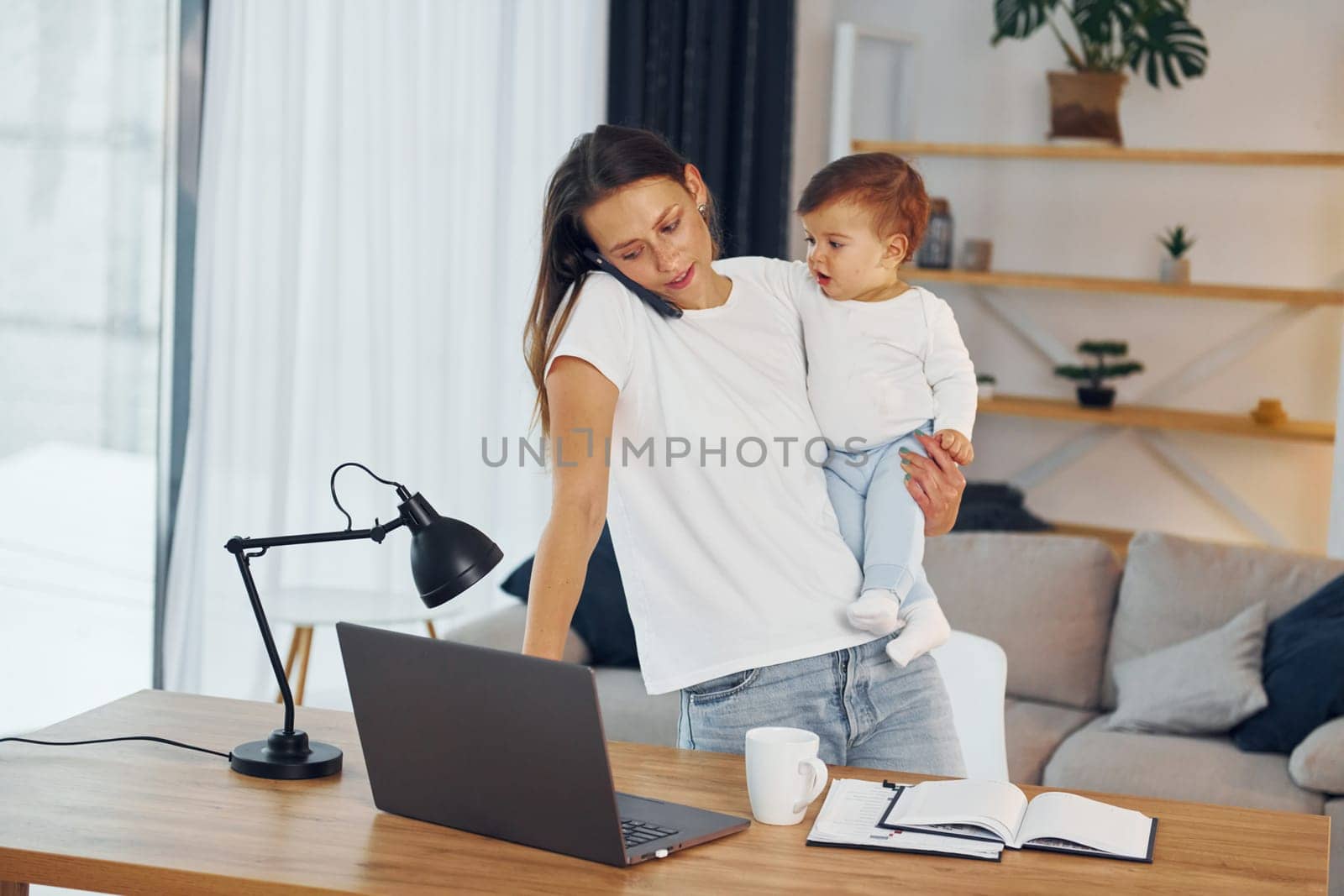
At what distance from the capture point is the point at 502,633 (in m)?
3.44

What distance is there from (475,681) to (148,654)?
256 centimetres

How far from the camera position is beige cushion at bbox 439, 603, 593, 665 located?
3.40 m

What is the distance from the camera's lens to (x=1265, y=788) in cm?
287

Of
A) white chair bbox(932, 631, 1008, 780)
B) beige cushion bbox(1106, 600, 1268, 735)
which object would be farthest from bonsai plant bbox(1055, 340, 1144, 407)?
white chair bbox(932, 631, 1008, 780)

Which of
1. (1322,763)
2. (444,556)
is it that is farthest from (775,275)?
(1322,763)

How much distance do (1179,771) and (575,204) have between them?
2.02m

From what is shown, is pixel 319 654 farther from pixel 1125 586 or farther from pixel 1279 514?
pixel 1279 514

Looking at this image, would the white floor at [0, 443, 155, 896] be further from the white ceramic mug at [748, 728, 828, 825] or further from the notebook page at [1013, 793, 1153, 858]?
the notebook page at [1013, 793, 1153, 858]

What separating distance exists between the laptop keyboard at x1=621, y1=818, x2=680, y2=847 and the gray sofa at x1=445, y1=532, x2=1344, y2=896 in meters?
1.82

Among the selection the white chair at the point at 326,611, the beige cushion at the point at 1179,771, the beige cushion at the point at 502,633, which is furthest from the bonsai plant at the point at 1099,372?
the white chair at the point at 326,611

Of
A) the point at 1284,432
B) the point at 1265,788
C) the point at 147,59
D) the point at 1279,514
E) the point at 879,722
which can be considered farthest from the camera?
the point at 1279,514

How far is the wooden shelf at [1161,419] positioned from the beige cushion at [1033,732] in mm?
1362

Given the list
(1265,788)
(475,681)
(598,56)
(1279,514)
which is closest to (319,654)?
(598,56)

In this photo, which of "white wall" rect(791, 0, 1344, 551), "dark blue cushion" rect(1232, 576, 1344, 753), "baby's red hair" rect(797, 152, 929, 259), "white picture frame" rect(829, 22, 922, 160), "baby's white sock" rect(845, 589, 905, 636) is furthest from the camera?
"white picture frame" rect(829, 22, 922, 160)
